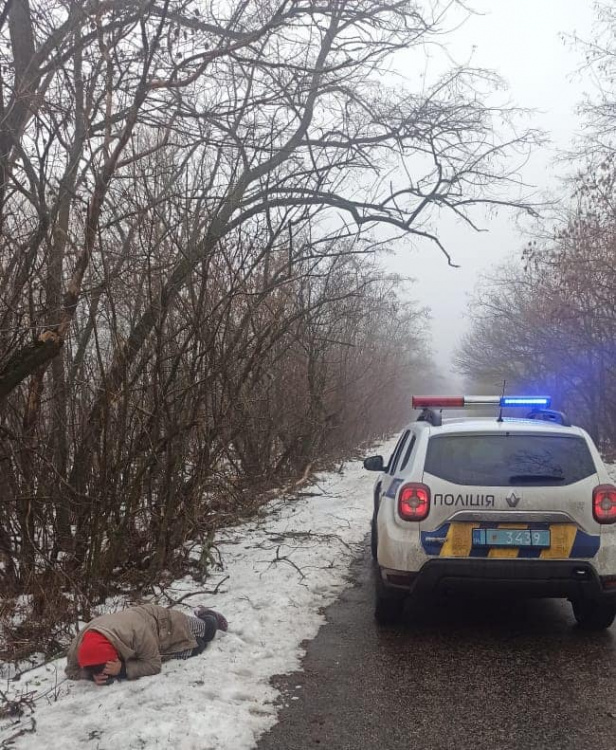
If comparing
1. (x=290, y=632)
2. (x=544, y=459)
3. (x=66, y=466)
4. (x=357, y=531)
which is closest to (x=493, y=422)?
(x=544, y=459)

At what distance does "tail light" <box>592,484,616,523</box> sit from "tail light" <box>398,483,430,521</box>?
1.18 m

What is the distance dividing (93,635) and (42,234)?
3.31 meters

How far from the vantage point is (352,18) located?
752cm

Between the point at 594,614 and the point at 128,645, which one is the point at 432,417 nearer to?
the point at 594,614

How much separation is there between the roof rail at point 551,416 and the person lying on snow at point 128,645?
11.0 ft

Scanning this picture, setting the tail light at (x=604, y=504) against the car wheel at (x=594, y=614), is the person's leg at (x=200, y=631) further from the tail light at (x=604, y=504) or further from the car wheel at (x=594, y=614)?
the tail light at (x=604, y=504)

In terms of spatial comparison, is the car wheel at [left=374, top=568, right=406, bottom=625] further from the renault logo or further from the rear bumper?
the renault logo

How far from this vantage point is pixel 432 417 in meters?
5.70

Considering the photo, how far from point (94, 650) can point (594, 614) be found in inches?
140

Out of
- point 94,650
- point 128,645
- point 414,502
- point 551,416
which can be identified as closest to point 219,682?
point 128,645

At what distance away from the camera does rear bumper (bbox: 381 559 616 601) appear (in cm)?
468

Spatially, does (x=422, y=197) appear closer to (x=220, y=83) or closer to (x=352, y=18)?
(x=352, y=18)

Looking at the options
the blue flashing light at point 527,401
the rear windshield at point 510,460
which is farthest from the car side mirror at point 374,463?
the rear windshield at point 510,460

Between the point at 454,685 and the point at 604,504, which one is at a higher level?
the point at 604,504
